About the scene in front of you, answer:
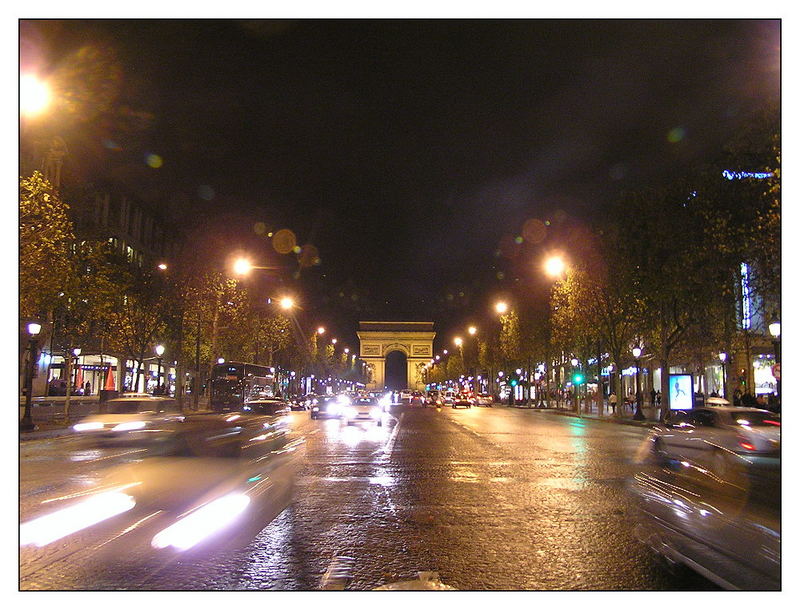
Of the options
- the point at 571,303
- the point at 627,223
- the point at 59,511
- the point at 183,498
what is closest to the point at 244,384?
the point at 571,303

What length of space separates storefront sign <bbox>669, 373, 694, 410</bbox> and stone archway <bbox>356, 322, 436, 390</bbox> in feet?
386

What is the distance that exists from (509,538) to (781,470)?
10.3 feet

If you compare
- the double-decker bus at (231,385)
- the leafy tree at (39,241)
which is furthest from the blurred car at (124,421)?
the double-decker bus at (231,385)

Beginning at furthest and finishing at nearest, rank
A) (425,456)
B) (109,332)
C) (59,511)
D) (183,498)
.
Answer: (109,332), (425,456), (59,511), (183,498)

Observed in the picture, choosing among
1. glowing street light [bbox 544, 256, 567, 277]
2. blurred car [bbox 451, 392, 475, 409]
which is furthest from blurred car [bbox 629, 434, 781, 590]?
blurred car [bbox 451, 392, 475, 409]

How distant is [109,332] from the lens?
41844 mm

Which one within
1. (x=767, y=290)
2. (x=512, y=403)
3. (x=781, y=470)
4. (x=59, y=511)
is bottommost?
(x=512, y=403)

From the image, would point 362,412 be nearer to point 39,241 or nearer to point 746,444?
point 39,241

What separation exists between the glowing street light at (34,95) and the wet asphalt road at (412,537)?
26.0ft

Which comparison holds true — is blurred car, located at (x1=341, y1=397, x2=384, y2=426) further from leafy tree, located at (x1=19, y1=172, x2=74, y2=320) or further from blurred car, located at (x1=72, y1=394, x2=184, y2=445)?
leafy tree, located at (x1=19, y1=172, x2=74, y2=320)

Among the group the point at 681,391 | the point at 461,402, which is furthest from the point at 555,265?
the point at 461,402

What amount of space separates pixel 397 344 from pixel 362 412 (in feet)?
378

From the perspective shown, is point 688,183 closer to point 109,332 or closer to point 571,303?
point 571,303

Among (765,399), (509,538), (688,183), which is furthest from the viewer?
(765,399)
